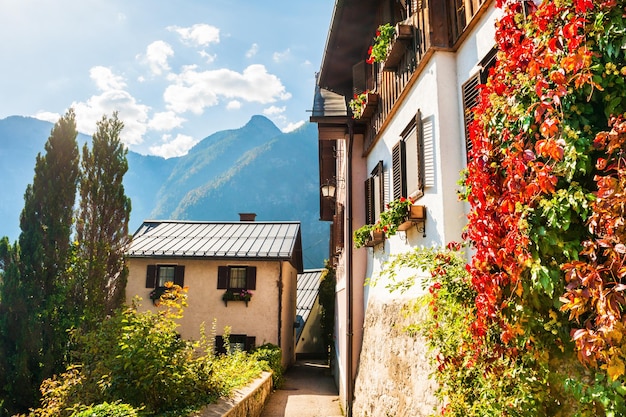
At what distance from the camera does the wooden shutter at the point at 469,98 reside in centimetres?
429

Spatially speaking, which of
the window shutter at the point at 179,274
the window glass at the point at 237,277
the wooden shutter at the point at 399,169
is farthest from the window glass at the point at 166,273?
the wooden shutter at the point at 399,169

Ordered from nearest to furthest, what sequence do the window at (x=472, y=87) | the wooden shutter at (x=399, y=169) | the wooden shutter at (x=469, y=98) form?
the window at (x=472, y=87), the wooden shutter at (x=469, y=98), the wooden shutter at (x=399, y=169)

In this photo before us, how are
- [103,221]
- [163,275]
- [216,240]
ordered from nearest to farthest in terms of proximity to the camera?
[103,221], [163,275], [216,240]

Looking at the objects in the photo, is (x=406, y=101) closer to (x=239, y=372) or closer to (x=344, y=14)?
(x=344, y=14)

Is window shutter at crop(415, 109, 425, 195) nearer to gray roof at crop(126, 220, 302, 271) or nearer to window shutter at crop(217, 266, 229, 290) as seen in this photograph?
gray roof at crop(126, 220, 302, 271)

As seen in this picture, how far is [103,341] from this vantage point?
603 centimetres

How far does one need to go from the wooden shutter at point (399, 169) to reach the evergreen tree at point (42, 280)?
404 inches

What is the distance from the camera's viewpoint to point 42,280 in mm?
11594

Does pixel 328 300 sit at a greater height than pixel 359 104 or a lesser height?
lesser

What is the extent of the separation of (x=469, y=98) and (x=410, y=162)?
4.73 ft

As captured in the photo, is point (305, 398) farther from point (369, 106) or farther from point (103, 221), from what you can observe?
point (369, 106)

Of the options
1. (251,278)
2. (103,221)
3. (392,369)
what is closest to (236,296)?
(251,278)

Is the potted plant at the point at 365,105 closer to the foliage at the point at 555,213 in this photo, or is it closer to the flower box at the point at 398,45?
the flower box at the point at 398,45

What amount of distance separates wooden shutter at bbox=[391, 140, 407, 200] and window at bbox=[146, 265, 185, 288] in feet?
41.8
